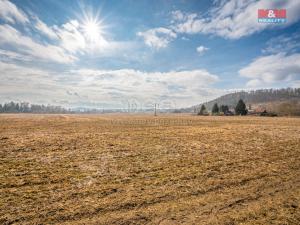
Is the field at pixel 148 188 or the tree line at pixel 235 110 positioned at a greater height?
the tree line at pixel 235 110

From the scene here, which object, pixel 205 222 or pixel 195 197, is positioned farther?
pixel 195 197

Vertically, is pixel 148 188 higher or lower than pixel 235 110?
lower

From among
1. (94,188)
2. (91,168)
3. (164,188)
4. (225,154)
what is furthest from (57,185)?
(225,154)

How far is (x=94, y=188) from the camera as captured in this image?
7.76m

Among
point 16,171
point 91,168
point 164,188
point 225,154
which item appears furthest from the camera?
point 225,154

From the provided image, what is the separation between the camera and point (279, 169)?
1021 cm

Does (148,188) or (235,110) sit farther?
(235,110)

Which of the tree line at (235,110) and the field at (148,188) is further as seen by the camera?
the tree line at (235,110)

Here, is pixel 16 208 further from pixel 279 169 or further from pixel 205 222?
pixel 279 169

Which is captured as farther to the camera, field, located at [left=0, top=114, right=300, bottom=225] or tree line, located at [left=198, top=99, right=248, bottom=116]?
tree line, located at [left=198, top=99, right=248, bottom=116]

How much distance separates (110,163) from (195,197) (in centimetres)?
591

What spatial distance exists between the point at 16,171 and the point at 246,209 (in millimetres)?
10341

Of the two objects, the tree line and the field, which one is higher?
the tree line

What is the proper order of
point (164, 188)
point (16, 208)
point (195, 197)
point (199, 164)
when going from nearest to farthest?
point (16, 208) → point (195, 197) → point (164, 188) → point (199, 164)
